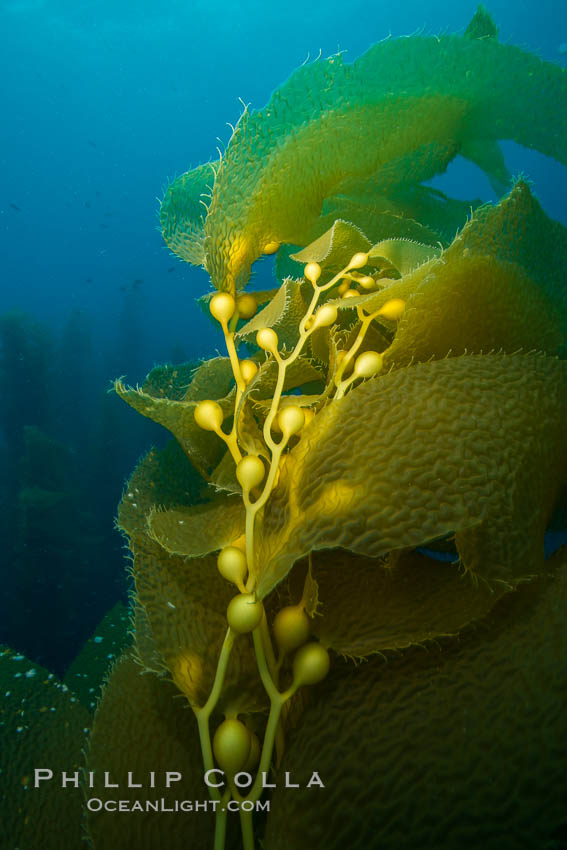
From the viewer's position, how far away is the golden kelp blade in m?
0.47

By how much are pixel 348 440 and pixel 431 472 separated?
6 centimetres

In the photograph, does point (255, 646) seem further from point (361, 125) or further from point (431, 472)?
Answer: point (361, 125)

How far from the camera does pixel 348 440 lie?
0.34m

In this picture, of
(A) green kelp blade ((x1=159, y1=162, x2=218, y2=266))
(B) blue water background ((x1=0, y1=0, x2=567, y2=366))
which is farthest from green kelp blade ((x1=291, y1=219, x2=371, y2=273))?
(B) blue water background ((x1=0, y1=0, x2=567, y2=366))

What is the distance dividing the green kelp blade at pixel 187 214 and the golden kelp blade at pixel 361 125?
0.28 feet

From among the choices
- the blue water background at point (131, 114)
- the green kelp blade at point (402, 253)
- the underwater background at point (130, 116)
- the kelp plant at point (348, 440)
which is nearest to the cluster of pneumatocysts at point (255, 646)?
the kelp plant at point (348, 440)

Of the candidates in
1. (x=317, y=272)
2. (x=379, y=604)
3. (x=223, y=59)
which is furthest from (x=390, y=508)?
(x=223, y=59)

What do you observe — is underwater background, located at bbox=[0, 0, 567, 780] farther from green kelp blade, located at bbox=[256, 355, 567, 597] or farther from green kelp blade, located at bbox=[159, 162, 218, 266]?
green kelp blade, located at bbox=[256, 355, 567, 597]

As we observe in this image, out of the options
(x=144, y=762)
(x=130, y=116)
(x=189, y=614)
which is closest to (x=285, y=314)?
(x=189, y=614)

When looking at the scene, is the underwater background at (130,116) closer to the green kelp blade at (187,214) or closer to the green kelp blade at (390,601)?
the green kelp blade at (187,214)

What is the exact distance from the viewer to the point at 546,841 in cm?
26

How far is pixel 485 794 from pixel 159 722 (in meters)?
0.26

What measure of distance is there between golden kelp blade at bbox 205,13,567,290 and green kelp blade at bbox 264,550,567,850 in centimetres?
38

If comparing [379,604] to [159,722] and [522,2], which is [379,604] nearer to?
[159,722]
